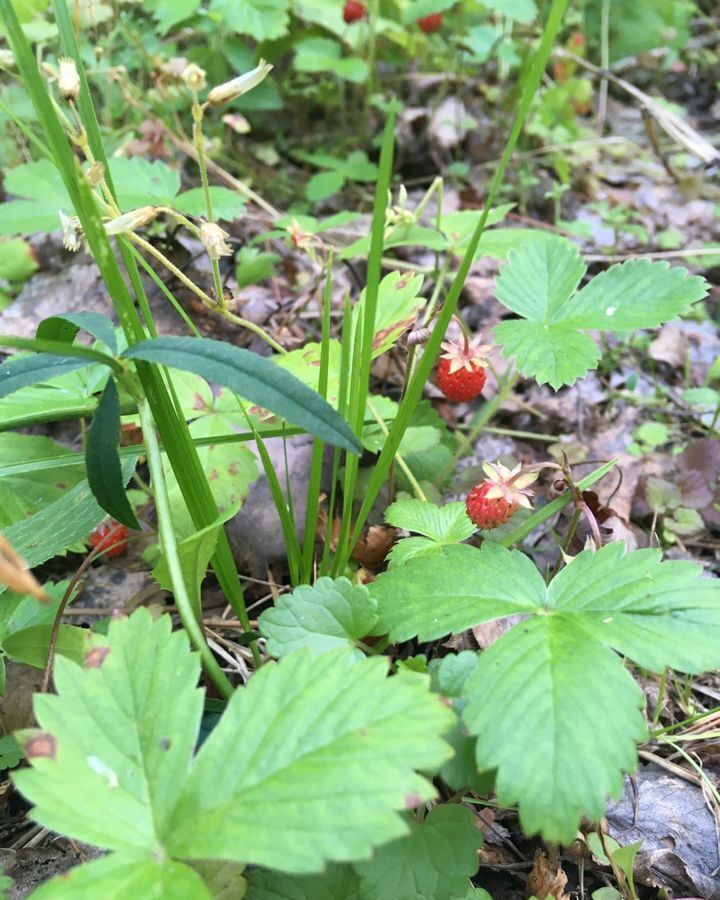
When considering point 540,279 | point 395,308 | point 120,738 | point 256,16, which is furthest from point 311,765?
point 256,16

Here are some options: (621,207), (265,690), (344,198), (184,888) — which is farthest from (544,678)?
(621,207)

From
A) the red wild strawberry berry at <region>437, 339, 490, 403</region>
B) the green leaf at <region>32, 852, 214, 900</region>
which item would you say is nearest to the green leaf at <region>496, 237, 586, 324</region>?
the red wild strawberry berry at <region>437, 339, 490, 403</region>

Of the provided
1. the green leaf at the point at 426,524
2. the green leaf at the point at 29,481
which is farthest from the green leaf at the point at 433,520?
the green leaf at the point at 29,481

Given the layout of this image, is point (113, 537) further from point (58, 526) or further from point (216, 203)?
point (216, 203)

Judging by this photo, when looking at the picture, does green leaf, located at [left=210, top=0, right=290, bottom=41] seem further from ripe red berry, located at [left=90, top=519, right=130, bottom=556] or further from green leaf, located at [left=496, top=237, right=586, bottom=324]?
ripe red berry, located at [left=90, top=519, right=130, bottom=556]

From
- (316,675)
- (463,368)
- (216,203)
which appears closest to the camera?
(316,675)

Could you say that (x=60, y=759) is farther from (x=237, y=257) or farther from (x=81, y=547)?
(x=237, y=257)
